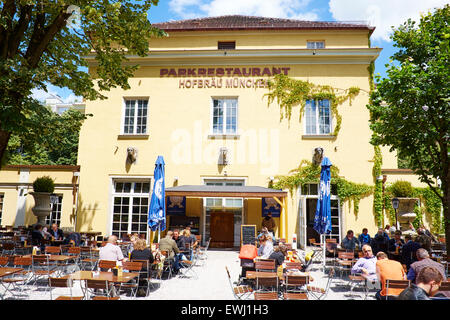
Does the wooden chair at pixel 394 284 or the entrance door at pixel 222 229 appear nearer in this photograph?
the wooden chair at pixel 394 284

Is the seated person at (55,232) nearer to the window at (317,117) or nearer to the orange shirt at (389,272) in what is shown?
the orange shirt at (389,272)

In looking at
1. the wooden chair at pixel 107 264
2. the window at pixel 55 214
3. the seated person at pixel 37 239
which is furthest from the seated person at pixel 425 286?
the window at pixel 55 214

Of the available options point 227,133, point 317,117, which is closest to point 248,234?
point 227,133

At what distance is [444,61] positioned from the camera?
908 centimetres

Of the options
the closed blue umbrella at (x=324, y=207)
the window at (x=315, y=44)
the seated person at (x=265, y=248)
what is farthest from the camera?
the window at (x=315, y=44)

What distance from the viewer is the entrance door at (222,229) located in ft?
46.1

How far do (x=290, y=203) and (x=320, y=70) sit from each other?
6212 mm

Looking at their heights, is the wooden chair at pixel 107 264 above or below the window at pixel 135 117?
below

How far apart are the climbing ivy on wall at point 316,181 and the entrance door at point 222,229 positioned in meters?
2.51

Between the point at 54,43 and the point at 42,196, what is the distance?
24.7ft

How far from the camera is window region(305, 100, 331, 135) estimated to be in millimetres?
14656

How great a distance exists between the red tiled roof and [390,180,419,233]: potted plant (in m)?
7.32

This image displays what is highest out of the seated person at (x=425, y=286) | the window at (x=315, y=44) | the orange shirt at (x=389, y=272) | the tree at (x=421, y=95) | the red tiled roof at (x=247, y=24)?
the red tiled roof at (x=247, y=24)

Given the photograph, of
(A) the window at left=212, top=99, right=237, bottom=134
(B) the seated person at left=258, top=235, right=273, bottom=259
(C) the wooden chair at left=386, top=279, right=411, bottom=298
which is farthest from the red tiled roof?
(C) the wooden chair at left=386, top=279, right=411, bottom=298
